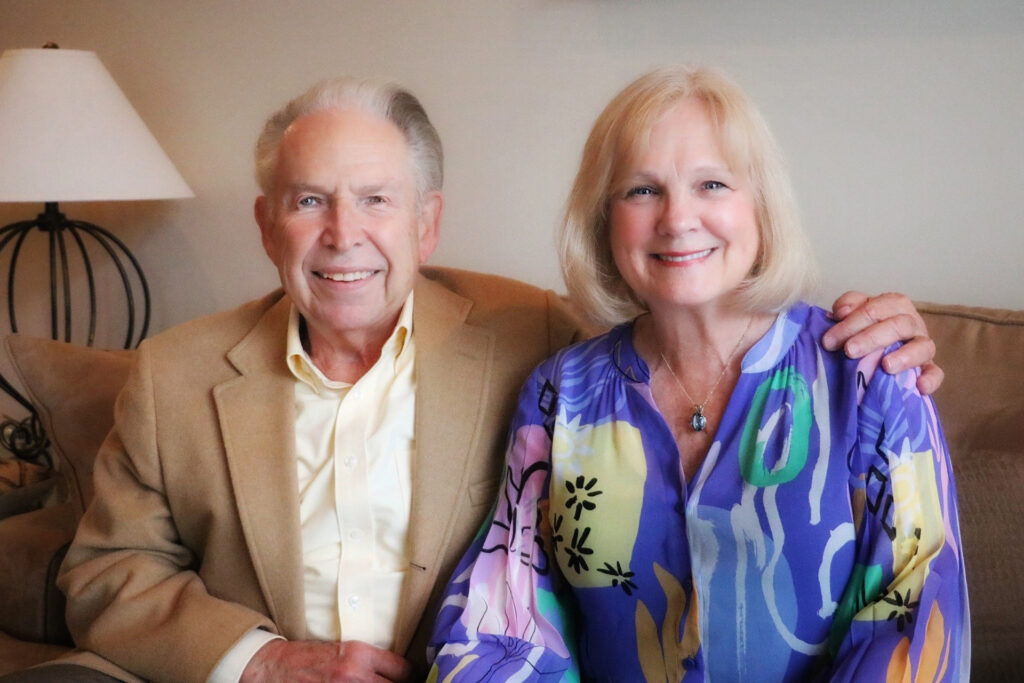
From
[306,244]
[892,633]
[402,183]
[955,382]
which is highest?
[402,183]

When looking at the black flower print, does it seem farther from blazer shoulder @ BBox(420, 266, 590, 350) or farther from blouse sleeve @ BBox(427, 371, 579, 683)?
blazer shoulder @ BBox(420, 266, 590, 350)

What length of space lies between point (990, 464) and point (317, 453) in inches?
42.8

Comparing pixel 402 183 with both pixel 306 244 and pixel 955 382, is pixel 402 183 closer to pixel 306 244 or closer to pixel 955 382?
pixel 306 244

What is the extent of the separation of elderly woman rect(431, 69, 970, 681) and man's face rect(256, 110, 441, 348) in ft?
1.06

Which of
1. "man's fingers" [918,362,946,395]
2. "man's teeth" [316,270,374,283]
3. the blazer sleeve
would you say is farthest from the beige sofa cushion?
"man's fingers" [918,362,946,395]

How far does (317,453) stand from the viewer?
167cm

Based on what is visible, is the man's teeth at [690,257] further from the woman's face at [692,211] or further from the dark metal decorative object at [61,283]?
the dark metal decorative object at [61,283]

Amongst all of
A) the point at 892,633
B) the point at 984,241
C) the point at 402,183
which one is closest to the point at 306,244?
the point at 402,183

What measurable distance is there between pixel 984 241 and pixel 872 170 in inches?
10.3

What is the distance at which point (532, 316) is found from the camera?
177cm

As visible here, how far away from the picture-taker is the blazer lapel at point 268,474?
63.4 inches

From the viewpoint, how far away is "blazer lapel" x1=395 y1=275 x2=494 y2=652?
5.21 ft

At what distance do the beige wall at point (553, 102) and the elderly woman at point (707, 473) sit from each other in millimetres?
734

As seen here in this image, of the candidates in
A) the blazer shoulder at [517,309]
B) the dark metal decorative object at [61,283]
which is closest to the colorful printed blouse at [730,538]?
the blazer shoulder at [517,309]
